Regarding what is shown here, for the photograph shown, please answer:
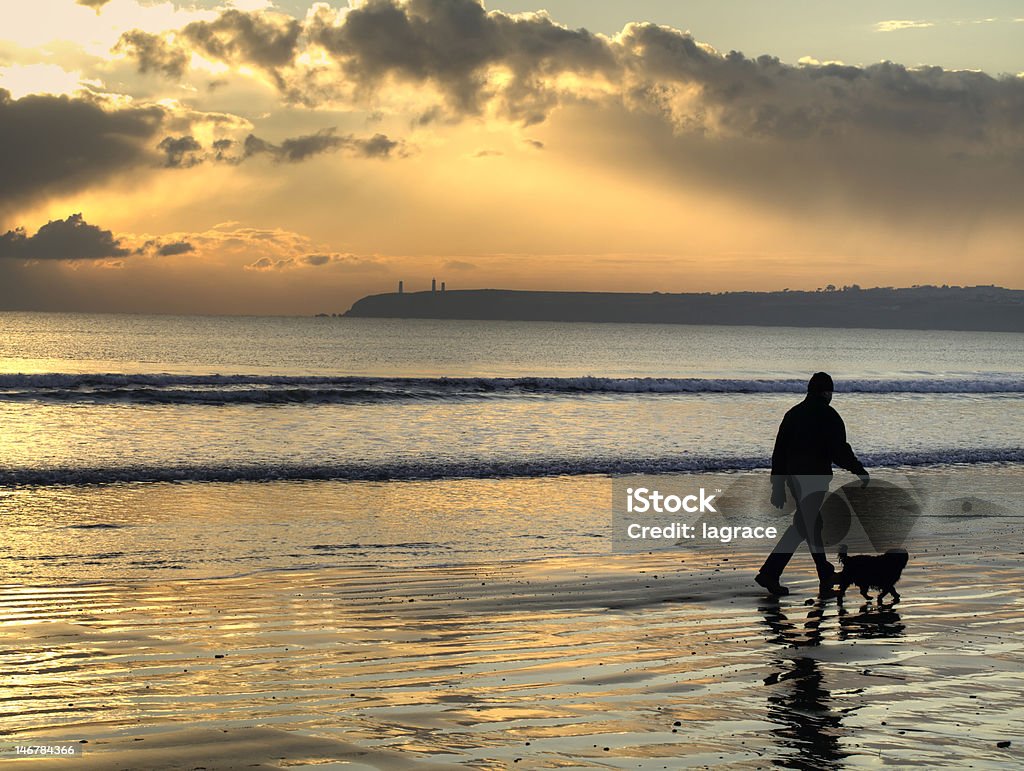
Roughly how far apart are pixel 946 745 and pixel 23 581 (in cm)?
739

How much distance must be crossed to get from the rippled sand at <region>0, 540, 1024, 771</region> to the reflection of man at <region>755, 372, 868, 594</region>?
0.94 ft

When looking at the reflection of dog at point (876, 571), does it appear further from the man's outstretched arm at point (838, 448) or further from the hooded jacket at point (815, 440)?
the hooded jacket at point (815, 440)

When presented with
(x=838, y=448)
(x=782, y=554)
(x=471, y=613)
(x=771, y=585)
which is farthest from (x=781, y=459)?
(x=471, y=613)

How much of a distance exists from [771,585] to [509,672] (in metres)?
3.34

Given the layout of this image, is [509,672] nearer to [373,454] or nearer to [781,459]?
[781,459]

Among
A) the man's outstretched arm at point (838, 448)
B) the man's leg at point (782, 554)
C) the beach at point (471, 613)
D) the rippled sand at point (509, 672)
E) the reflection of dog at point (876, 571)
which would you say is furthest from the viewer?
the man's leg at point (782, 554)

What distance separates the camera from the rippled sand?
4883 mm

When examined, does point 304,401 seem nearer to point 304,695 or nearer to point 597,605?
point 597,605

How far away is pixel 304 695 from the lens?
5.64 metres

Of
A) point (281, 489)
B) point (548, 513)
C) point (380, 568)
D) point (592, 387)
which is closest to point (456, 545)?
point (380, 568)

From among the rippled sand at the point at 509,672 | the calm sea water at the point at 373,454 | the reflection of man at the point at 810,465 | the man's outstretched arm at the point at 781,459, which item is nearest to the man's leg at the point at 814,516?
the reflection of man at the point at 810,465

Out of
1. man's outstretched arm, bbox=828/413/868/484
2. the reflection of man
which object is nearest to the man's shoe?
the reflection of man

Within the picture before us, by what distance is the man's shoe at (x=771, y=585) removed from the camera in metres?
8.60

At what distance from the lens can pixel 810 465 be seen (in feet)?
28.1
